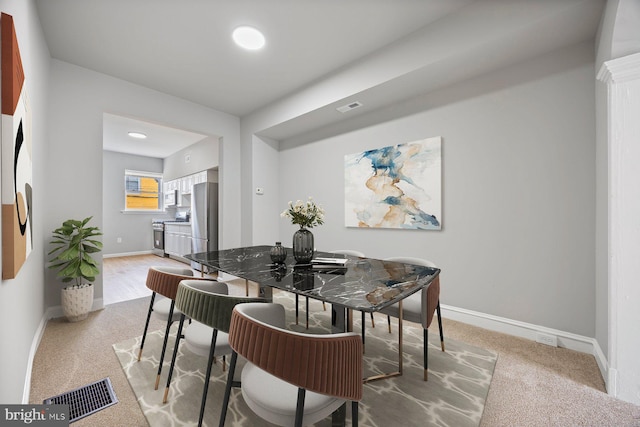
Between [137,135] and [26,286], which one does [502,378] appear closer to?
[26,286]

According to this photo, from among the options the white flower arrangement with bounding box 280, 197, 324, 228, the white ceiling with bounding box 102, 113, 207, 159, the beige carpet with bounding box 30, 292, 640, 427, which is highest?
the white ceiling with bounding box 102, 113, 207, 159

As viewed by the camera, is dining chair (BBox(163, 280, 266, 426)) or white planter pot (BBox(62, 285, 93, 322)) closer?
dining chair (BBox(163, 280, 266, 426))

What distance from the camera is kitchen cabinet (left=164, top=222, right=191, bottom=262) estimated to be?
5812 mm

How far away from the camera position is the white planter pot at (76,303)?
2.72 m

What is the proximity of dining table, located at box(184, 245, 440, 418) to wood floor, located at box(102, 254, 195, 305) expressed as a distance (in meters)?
2.20

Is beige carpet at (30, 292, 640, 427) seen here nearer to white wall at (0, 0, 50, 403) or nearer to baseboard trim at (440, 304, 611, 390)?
baseboard trim at (440, 304, 611, 390)

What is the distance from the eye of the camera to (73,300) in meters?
2.73

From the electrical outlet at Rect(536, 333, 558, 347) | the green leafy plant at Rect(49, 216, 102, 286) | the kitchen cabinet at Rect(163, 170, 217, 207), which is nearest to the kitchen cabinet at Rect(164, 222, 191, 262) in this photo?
the kitchen cabinet at Rect(163, 170, 217, 207)

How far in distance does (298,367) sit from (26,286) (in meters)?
2.17

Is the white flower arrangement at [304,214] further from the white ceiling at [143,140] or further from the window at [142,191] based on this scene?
the window at [142,191]

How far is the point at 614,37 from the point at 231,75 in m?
3.33

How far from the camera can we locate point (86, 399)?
1616 millimetres

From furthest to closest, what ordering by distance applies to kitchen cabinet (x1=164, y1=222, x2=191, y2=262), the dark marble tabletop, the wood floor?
kitchen cabinet (x1=164, y1=222, x2=191, y2=262)
the wood floor
the dark marble tabletop

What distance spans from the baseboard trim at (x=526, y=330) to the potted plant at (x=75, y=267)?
3.77 meters
